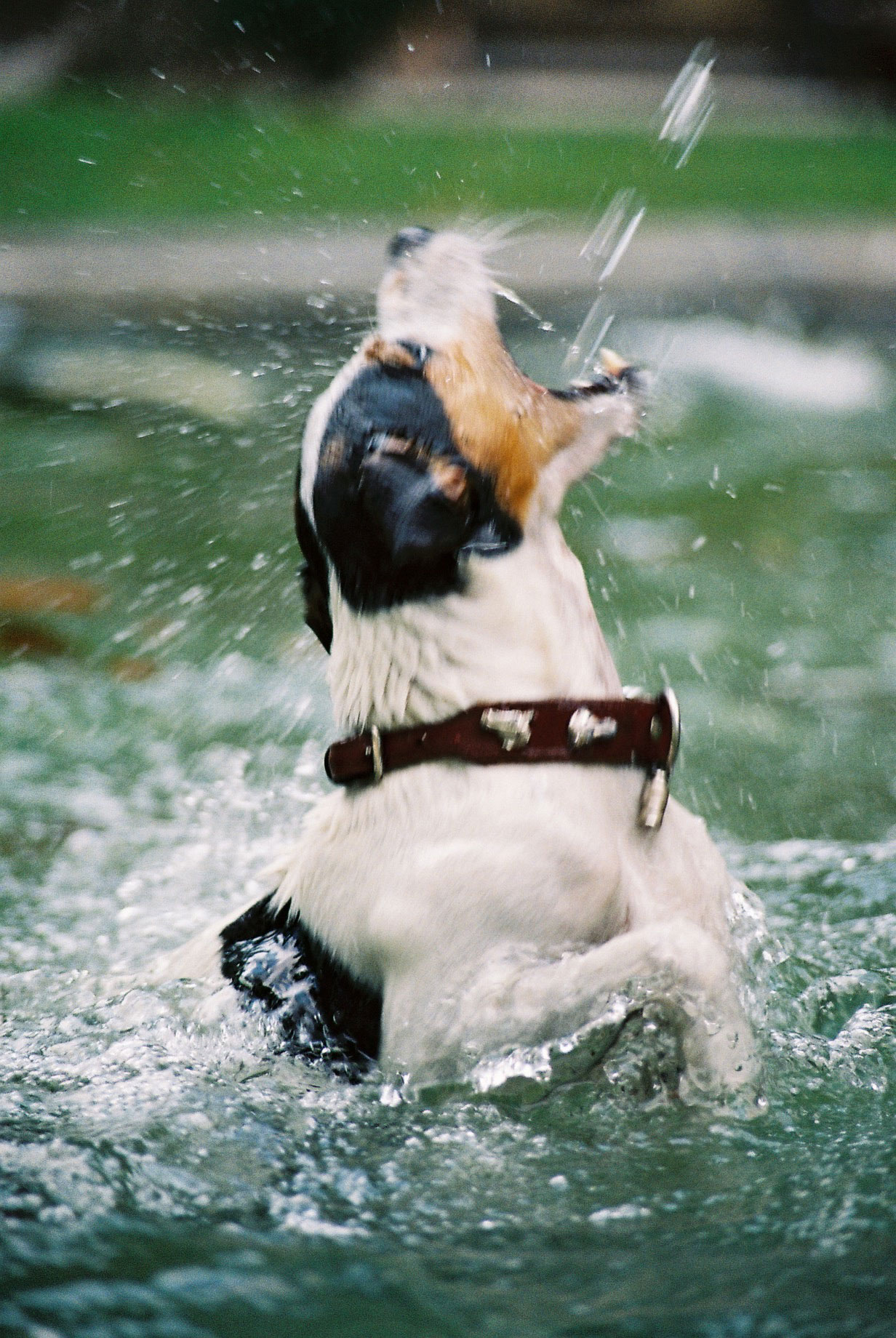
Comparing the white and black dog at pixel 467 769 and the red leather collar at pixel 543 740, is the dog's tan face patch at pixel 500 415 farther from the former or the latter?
the red leather collar at pixel 543 740

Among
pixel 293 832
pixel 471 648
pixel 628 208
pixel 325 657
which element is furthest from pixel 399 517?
pixel 628 208

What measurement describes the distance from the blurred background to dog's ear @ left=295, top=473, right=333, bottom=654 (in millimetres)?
748

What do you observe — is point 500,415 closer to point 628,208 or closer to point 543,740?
point 543,740

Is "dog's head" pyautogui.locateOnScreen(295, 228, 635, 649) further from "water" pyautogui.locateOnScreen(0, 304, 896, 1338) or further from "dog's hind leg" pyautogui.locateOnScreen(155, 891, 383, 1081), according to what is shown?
"dog's hind leg" pyautogui.locateOnScreen(155, 891, 383, 1081)

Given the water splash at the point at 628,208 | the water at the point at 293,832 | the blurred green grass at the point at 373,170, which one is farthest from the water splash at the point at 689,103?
the water at the point at 293,832

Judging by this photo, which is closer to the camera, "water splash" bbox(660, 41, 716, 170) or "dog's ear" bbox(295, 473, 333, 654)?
"dog's ear" bbox(295, 473, 333, 654)

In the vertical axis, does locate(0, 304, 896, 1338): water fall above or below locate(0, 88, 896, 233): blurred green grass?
below

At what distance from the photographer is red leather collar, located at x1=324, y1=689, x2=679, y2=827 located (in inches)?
97.9

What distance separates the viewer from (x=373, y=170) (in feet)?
34.8

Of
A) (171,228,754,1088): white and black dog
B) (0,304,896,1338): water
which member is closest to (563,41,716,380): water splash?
(0,304,896,1338): water

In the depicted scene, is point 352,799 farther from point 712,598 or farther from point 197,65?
point 197,65

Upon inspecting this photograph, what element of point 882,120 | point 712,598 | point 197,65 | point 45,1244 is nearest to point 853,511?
point 712,598

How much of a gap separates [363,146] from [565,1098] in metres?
9.61

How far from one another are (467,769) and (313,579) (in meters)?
0.49
